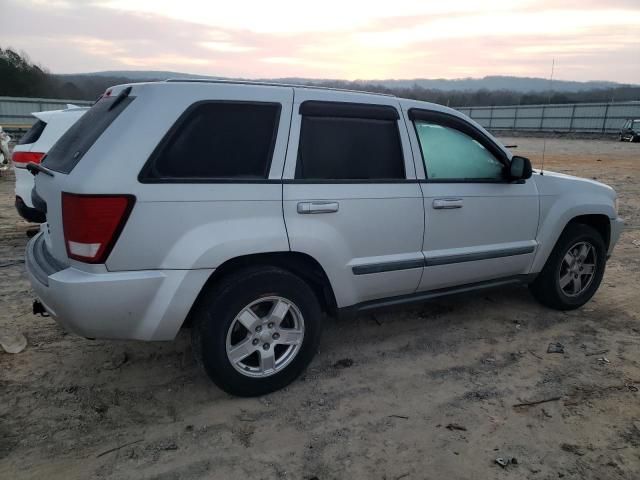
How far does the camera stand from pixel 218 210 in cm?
287

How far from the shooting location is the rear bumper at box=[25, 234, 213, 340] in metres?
2.67

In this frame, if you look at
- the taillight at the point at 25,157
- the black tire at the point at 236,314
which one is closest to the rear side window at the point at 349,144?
the black tire at the point at 236,314

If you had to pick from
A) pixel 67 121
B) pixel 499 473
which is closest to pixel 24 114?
pixel 67 121

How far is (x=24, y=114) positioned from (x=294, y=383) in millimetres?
27489

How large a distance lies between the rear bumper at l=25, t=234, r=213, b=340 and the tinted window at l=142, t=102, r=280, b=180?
0.58 metres

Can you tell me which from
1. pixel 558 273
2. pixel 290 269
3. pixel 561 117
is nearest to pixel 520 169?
pixel 558 273

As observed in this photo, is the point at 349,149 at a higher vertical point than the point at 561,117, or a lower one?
higher

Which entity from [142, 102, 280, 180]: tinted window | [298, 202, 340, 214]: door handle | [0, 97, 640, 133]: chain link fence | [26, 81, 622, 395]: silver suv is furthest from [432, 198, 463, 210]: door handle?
[0, 97, 640, 133]: chain link fence

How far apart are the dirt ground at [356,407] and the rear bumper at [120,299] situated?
1.89 ft

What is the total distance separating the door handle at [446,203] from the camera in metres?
3.67

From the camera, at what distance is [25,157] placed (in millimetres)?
6207

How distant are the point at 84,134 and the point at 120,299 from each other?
105 cm

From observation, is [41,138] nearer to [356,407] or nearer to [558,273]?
[356,407]

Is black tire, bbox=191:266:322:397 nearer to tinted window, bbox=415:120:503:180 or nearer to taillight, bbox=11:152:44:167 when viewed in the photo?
tinted window, bbox=415:120:503:180
